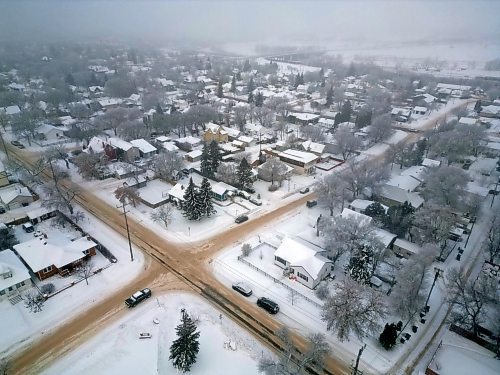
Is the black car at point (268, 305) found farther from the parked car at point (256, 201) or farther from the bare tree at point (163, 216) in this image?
the parked car at point (256, 201)

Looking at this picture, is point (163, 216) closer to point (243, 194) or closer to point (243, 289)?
point (243, 194)

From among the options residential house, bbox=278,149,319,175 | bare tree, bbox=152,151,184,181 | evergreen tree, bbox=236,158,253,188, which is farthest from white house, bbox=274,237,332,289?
bare tree, bbox=152,151,184,181

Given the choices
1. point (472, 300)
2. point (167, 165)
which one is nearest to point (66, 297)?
point (167, 165)

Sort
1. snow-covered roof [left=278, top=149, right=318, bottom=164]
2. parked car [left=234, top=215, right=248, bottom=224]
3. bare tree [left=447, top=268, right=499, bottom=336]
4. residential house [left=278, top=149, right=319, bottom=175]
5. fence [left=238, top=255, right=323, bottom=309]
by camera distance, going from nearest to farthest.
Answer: bare tree [left=447, top=268, right=499, bottom=336]
fence [left=238, top=255, right=323, bottom=309]
parked car [left=234, top=215, right=248, bottom=224]
residential house [left=278, top=149, right=319, bottom=175]
snow-covered roof [left=278, top=149, right=318, bottom=164]

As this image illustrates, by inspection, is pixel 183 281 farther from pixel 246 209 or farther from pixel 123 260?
pixel 246 209

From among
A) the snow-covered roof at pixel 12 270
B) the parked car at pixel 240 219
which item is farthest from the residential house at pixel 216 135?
the snow-covered roof at pixel 12 270

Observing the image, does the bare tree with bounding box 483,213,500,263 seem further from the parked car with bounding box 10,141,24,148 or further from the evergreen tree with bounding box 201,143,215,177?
the parked car with bounding box 10,141,24,148
